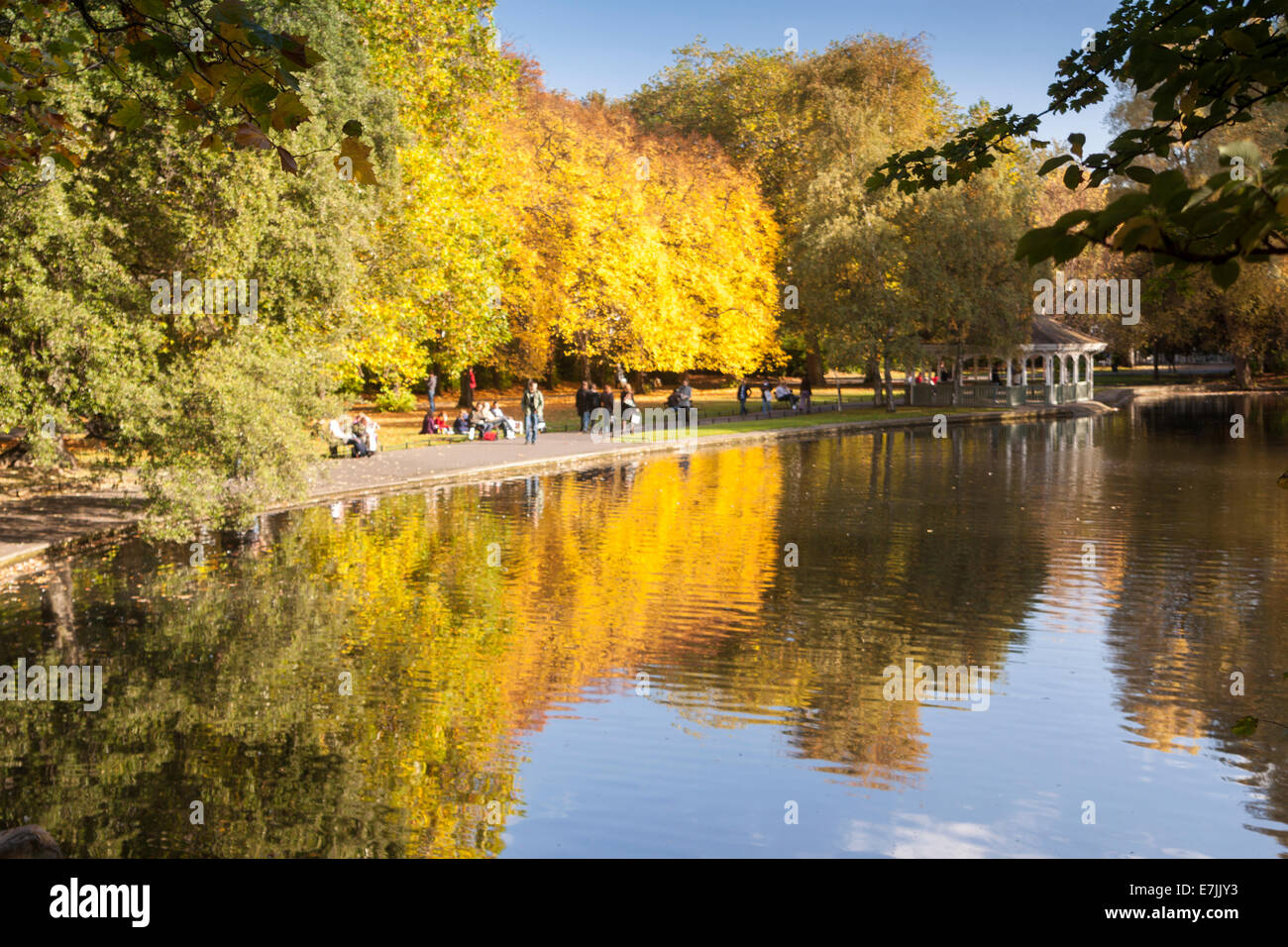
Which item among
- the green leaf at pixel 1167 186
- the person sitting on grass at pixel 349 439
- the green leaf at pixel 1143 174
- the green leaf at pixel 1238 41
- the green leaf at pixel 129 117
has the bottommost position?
the person sitting on grass at pixel 349 439

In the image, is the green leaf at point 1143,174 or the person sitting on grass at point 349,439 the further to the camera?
the person sitting on grass at point 349,439

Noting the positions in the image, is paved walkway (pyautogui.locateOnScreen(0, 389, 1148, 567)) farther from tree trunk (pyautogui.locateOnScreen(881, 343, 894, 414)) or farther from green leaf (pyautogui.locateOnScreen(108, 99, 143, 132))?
green leaf (pyautogui.locateOnScreen(108, 99, 143, 132))

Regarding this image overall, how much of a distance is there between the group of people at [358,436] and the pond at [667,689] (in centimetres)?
1105

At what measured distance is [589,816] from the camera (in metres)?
6.95

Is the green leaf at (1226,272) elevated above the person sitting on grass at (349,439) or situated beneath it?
elevated above

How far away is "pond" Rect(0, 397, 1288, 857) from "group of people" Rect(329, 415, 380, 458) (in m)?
11.0

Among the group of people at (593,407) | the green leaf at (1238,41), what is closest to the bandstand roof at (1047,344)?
the group of people at (593,407)

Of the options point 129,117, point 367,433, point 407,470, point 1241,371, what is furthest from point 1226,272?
point 1241,371

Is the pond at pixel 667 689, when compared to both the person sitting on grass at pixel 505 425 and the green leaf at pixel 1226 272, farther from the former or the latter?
the person sitting on grass at pixel 505 425

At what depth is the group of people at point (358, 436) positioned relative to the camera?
30.3m

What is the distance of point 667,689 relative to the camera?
381 inches

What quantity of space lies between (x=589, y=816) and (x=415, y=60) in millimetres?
32041

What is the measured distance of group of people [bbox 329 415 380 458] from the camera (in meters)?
30.3

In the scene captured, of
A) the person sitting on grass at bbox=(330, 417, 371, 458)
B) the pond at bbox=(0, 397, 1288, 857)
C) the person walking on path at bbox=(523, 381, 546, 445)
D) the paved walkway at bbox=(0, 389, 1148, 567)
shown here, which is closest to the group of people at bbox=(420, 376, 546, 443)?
the person walking on path at bbox=(523, 381, 546, 445)
